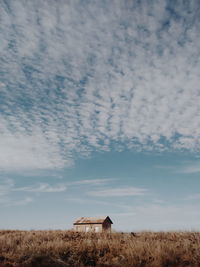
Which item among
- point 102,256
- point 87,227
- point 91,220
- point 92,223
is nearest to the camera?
point 102,256

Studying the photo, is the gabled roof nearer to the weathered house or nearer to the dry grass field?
the weathered house

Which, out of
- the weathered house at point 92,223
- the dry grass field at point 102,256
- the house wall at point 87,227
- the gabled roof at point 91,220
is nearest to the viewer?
the dry grass field at point 102,256

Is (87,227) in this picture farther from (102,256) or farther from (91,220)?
(102,256)

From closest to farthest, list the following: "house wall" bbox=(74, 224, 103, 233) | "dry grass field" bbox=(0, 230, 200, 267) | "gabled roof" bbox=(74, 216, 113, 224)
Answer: "dry grass field" bbox=(0, 230, 200, 267)
"house wall" bbox=(74, 224, 103, 233)
"gabled roof" bbox=(74, 216, 113, 224)

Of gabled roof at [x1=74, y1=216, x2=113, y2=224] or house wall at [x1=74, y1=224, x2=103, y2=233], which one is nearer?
house wall at [x1=74, y1=224, x2=103, y2=233]

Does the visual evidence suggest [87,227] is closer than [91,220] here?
Yes

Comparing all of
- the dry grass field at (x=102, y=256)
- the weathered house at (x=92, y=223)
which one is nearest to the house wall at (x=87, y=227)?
the weathered house at (x=92, y=223)

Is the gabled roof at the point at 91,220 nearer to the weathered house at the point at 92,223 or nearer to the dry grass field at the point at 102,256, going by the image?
the weathered house at the point at 92,223

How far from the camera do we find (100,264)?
24.9ft

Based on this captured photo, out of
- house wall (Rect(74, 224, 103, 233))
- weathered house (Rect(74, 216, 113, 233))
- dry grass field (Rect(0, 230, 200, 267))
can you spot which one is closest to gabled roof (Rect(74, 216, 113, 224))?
weathered house (Rect(74, 216, 113, 233))

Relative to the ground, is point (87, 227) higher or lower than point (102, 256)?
higher

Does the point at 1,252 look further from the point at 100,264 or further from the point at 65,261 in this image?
the point at 100,264

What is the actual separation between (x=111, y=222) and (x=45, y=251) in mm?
38759

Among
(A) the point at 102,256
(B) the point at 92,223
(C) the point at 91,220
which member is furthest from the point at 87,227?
(A) the point at 102,256
